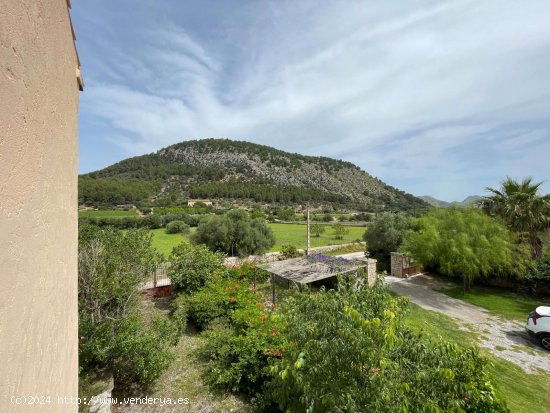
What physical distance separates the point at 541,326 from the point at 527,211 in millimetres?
8104

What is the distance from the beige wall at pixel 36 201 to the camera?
118cm

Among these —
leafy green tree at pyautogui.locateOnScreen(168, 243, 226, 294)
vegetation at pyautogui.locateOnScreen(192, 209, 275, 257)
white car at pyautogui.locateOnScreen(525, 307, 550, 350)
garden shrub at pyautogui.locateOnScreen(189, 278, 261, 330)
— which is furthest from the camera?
vegetation at pyautogui.locateOnScreen(192, 209, 275, 257)

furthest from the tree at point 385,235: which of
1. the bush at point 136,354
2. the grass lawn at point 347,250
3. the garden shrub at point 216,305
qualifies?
the bush at point 136,354

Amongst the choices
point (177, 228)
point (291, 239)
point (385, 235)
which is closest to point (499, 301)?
point (385, 235)

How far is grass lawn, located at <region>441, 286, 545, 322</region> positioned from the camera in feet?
41.3

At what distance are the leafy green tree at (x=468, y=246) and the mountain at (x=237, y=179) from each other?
2304 inches

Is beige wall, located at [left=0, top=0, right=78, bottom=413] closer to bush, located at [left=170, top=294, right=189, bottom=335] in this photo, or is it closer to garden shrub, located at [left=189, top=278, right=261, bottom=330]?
bush, located at [left=170, top=294, right=189, bottom=335]

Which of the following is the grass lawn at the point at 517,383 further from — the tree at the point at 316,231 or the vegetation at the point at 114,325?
the tree at the point at 316,231

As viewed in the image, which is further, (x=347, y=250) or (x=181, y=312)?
(x=347, y=250)

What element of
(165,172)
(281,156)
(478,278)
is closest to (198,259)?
(478,278)

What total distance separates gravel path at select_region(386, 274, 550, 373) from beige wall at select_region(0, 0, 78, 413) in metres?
6.38

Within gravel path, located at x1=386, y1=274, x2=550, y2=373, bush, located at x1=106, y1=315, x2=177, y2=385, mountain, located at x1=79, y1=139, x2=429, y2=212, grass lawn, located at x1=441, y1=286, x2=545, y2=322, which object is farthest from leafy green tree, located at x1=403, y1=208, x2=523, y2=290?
mountain, located at x1=79, y1=139, x2=429, y2=212

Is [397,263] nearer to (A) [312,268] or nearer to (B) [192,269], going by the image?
(A) [312,268]

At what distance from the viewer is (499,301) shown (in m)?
14.1
